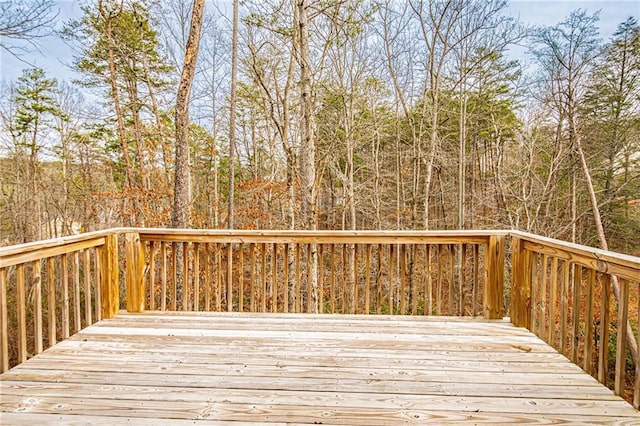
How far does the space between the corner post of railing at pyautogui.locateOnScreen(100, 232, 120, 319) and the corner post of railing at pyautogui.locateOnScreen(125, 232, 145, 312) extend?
111 mm

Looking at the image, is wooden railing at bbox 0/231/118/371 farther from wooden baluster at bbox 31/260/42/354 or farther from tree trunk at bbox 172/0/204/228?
tree trunk at bbox 172/0/204/228

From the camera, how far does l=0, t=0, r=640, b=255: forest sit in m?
8.43

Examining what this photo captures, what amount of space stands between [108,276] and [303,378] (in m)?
2.27

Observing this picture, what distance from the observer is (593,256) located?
7.16 feet

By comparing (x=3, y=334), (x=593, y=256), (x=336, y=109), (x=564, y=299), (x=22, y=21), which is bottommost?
(x=3, y=334)

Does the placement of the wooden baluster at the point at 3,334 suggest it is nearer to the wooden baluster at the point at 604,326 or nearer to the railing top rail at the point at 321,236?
the railing top rail at the point at 321,236

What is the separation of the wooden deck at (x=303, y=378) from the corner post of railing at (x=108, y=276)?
251 millimetres

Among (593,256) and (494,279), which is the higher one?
(593,256)

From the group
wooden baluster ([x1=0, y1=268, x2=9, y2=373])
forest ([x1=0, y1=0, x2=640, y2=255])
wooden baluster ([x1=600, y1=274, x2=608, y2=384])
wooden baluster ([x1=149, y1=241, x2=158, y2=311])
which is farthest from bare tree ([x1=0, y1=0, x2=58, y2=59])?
wooden baluster ([x1=600, y1=274, x2=608, y2=384])

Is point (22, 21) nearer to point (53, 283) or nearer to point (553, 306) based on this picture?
point (53, 283)

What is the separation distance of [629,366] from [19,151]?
58.1 ft

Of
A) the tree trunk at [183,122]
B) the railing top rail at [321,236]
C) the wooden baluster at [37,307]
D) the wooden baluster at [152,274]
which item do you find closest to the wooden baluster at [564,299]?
the railing top rail at [321,236]

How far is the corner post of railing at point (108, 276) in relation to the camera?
3199 mm

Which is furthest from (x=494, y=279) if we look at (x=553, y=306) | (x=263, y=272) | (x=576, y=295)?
(x=263, y=272)
